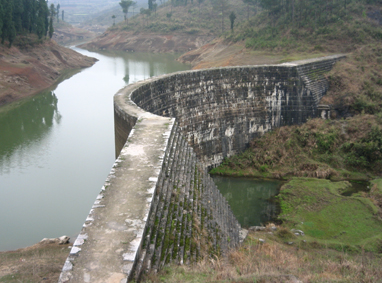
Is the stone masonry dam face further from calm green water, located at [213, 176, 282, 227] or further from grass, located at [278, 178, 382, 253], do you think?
grass, located at [278, 178, 382, 253]

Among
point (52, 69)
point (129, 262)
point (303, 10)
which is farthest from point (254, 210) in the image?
point (52, 69)

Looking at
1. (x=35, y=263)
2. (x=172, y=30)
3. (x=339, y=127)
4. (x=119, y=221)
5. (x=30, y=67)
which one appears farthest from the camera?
(x=172, y=30)

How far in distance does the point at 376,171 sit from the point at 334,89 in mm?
6096

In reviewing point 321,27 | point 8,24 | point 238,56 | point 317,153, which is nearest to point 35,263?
point 317,153

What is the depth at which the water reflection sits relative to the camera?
1833 centimetres

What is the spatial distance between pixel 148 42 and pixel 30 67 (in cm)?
3061

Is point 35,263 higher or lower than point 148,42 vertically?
lower

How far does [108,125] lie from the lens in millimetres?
23203

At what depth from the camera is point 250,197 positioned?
15547 millimetres

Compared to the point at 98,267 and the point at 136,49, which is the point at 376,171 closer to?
the point at 98,267

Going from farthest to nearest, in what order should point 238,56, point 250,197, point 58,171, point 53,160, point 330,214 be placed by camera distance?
point 238,56
point 53,160
point 58,171
point 250,197
point 330,214

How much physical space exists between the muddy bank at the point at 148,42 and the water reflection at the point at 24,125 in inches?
1221

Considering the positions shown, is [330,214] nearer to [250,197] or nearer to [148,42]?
[250,197]

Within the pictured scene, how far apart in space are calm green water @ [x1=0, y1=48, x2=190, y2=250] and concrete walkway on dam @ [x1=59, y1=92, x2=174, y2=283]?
500 centimetres
